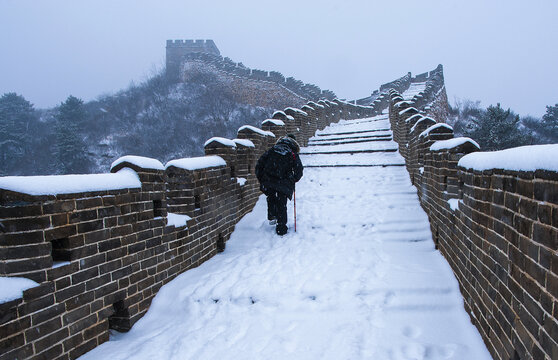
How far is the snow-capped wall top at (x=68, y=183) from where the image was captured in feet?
7.90

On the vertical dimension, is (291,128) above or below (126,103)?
below

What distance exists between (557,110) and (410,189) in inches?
1441

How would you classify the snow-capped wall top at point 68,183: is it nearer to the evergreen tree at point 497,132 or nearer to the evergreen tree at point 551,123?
the evergreen tree at point 497,132

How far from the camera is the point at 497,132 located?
22.1 meters

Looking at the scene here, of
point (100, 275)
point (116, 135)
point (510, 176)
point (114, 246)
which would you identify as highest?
point (116, 135)

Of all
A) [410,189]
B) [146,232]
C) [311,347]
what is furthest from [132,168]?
[410,189]

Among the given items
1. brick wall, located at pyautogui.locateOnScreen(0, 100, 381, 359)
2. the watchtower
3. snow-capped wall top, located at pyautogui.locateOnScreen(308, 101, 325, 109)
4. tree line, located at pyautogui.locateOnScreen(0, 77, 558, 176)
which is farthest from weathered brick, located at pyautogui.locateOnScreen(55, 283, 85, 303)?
the watchtower

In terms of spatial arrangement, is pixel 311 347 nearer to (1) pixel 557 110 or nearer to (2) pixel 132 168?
(2) pixel 132 168

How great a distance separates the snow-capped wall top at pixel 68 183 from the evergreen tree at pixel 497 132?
24.2 m

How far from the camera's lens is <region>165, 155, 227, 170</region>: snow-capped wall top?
4.57 m

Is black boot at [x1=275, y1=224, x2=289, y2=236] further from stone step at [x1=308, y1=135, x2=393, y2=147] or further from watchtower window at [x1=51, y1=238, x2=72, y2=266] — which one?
stone step at [x1=308, y1=135, x2=393, y2=147]

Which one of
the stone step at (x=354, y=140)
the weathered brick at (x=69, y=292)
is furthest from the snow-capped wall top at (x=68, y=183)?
the stone step at (x=354, y=140)

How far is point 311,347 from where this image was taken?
2.79 metres

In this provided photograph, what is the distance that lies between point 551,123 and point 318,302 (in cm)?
3966
